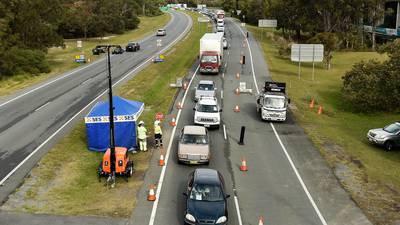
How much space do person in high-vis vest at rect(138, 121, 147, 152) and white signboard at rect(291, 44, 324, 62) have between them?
1241 inches

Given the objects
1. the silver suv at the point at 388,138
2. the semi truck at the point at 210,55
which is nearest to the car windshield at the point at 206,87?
the semi truck at the point at 210,55

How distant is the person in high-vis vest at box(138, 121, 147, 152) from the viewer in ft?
84.2

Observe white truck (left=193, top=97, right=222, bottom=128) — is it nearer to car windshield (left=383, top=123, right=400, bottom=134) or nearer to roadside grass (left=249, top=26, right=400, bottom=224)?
roadside grass (left=249, top=26, right=400, bottom=224)

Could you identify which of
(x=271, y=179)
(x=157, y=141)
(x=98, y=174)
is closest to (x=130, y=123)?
(x=157, y=141)

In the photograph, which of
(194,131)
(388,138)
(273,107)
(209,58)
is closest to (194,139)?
(194,131)

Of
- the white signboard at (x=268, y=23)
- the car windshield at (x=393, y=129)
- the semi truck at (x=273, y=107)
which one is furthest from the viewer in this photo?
the white signboard at (x=268, y=23)

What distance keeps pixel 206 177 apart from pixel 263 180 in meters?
4.72

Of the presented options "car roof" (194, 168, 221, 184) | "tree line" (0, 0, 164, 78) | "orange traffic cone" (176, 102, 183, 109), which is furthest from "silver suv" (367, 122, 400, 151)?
"tree line" (0, 0, 164, 78)

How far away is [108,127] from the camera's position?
2611 cm

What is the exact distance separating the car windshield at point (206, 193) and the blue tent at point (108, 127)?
29.0ft

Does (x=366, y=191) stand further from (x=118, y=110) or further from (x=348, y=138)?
(x=118, y=110)

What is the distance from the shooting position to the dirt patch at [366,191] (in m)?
19.5

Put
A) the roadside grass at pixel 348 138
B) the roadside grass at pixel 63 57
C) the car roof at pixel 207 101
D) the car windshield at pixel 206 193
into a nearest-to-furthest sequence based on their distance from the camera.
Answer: the car windshield at pixel 206 193 < the roadside grass at pixel 348 138 < the car roof at pixel 207 101 < the roadside grass at pixel 63 57

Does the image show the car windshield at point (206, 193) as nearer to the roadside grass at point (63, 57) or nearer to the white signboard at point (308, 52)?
the roadside grass at point (63, 57)
